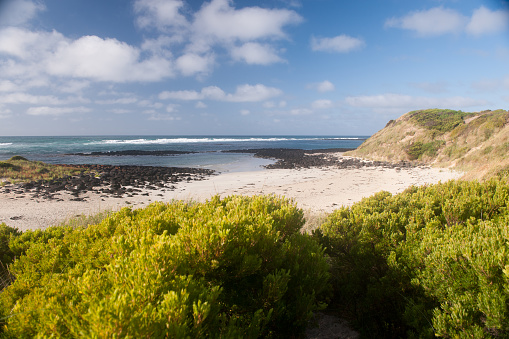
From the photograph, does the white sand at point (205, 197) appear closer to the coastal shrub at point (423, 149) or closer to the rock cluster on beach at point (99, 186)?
the rock cluster on beach at point (99, 186)

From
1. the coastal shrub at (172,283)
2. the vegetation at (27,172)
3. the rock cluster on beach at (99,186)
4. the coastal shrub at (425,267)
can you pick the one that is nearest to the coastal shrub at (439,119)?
the rock cluster on beach at (99,186)

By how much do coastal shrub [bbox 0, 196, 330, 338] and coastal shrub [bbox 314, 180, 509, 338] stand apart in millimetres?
697

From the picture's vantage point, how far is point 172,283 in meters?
2.04

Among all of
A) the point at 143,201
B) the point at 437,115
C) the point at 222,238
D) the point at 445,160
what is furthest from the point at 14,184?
the point at 437,115

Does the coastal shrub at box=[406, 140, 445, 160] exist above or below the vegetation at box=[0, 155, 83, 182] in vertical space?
above

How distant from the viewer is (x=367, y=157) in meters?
33.2

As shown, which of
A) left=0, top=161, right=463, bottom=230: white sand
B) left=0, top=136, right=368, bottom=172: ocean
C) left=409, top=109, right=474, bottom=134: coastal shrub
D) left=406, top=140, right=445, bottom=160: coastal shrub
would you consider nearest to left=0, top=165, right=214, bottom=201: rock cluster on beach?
left=0, top=161, right=463, bottom=230: white sand

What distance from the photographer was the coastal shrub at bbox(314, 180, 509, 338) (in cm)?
246

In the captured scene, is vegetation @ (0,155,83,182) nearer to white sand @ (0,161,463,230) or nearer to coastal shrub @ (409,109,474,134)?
white sand @ (0,161,463,230)

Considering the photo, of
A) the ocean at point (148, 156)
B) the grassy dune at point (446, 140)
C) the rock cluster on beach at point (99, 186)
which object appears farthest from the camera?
the ocean at point (148, 156)

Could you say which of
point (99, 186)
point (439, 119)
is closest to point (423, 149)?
point (439, 119)

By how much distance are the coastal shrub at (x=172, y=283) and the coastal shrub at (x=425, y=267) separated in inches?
27.4

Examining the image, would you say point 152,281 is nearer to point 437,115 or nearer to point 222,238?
point 222,238

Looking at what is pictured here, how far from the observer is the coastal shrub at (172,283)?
173 centimetres
